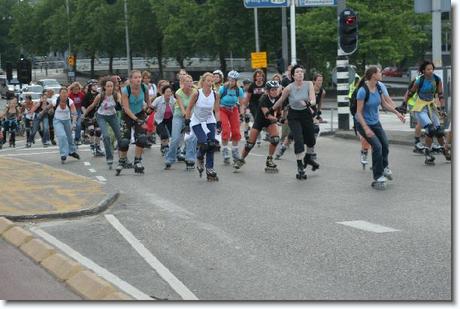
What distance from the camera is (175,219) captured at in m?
10.5

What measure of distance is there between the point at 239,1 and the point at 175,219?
50.9 m

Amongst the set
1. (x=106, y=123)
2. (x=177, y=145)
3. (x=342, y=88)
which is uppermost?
(x=342, y=88)

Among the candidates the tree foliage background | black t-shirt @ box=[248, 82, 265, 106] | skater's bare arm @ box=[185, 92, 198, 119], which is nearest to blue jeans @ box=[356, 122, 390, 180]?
skater's bare arm @ box=[185, 92, 198, 119]

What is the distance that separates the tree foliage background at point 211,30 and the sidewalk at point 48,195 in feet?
63.7

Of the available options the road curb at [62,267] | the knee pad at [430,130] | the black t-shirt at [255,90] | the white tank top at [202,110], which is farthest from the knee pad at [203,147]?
the road curb at [62,267]

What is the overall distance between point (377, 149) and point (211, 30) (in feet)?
160

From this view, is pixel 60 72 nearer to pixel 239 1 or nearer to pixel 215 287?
pixel 239 1

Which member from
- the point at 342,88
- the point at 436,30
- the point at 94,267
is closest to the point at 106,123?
the point at 436,30

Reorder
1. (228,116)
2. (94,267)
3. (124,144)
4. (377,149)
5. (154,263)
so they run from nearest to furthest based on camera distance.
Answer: (94,267) → (154,263) → (377,149) → (124,144) → (228,116)

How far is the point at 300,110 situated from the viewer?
14312 millimetres

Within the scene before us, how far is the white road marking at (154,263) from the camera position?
6.86 m

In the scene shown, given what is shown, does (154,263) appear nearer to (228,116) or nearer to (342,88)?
(228,116)

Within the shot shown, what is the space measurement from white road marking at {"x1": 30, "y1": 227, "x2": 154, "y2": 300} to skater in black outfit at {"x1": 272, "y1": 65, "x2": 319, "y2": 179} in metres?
5.57

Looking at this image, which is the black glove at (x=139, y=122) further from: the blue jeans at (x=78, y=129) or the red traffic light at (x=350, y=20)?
the red traffic light at (x=350, y=20)
